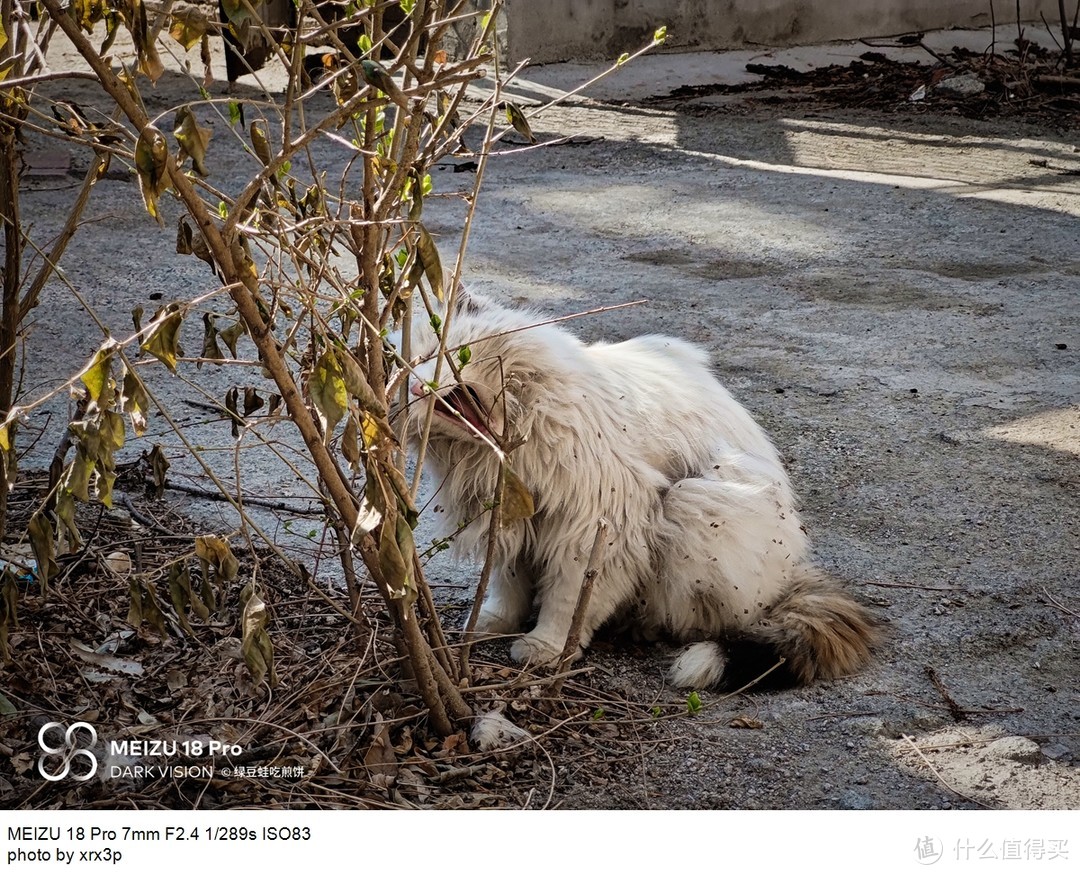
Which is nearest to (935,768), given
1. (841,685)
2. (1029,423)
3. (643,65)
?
(841,685)

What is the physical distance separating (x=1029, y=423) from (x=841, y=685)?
75.5 inches

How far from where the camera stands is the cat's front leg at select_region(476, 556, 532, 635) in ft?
11.0

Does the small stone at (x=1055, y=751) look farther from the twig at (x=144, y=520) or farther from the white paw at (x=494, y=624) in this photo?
the twig at (x=144, y=520)

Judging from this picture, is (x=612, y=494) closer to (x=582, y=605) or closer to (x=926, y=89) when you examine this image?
(x=582, y=605)

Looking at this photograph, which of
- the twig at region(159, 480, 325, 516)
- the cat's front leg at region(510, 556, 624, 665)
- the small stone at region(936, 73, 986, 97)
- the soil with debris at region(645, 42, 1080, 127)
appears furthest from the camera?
the small stone at region(936, 73, 986, 97)

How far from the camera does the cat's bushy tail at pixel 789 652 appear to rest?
9.87ft

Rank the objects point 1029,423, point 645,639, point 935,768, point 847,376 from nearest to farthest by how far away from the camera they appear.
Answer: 1. point 935,768
2. point 645,639
3. point 1029,423
4. point 847,376

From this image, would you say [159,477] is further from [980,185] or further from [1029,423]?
[980,185]

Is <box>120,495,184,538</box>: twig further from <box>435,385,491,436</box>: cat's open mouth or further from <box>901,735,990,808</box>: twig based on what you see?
<box>901,735,990,808</box>: twig

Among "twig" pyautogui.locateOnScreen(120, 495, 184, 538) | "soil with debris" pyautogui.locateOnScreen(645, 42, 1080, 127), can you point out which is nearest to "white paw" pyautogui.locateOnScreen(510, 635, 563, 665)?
"twig" pyautogui.locateOnScreen(120, 495, 184, 538)

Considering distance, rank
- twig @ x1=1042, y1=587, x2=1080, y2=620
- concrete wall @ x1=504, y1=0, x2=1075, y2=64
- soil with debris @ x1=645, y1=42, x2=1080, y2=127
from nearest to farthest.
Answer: twig @ x1=1042, y1=587, x2=1080, y2=620
soil with debris @ x1=645, y1=42, x2=1080, y2=127
concrete wall @ x1=504, y1=0, x2=1075, y2=64

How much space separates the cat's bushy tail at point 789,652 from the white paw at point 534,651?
0.32 meters

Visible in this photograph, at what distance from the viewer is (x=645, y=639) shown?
3332 millimetres

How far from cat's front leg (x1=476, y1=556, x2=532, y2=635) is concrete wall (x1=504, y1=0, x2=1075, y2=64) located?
769cm
